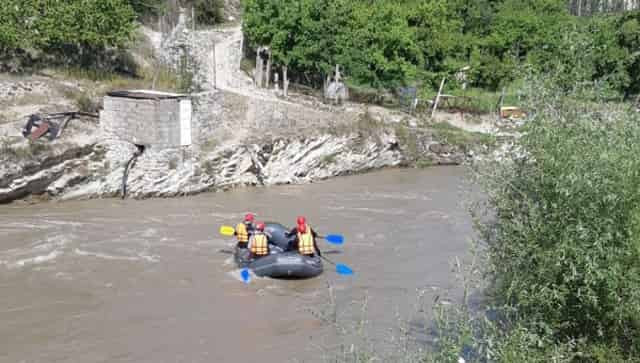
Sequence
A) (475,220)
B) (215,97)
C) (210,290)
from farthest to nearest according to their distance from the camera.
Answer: (215,97) < (210,290) < (475,220)

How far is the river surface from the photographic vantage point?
1337cm

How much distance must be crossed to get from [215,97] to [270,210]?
7.48 m

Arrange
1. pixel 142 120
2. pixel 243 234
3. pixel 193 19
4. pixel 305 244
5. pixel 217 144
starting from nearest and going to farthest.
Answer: pixel 305 244 → pixel 243 234 → pixel 142 120 → pixel 217 144 → pixel 193 19

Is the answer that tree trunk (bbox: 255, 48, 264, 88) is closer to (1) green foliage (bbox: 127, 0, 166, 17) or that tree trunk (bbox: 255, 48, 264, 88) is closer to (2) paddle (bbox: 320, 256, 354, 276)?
(1) green foliage (bbox: 127, 0, 166, 17)

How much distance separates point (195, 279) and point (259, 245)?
175 centimetres

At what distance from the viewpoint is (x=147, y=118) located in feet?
83.5

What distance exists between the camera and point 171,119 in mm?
25891

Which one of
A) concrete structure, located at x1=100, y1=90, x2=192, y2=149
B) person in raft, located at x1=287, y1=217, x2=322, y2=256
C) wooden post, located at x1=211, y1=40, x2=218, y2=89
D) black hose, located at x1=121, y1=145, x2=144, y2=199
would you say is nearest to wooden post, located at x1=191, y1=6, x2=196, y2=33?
wooden post, located at x1=211, y1=40, x2=218, y2=89

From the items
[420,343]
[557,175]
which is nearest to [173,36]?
[420,343]

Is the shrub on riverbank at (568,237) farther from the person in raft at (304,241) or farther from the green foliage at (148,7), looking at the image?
the green foliage at (148,7)

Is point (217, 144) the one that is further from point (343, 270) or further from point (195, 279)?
point (343, 270)

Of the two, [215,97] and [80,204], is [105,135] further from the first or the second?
[215,97]

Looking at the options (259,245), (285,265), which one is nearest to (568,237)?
(285,265)

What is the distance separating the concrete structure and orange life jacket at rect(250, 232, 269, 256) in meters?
9.67
